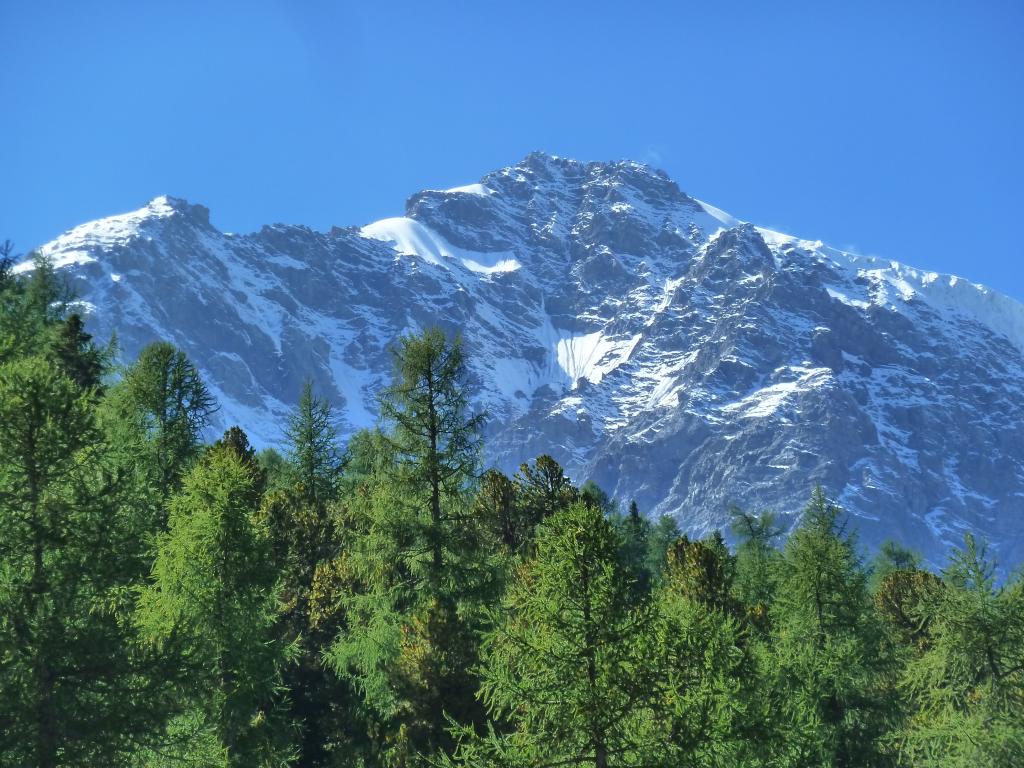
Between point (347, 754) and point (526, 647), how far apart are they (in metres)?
15.5

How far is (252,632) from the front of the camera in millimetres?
18984

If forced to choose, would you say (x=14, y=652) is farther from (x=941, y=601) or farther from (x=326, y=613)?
(x=941, y=601)

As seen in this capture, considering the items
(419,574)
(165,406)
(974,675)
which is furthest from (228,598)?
(165,406)

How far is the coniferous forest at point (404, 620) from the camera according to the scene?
1256 centimetres

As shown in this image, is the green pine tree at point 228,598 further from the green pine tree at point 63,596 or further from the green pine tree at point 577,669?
the green pine tree at point 577,669

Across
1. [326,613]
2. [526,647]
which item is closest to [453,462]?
[326,613]

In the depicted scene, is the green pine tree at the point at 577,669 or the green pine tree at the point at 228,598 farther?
the green pine tree at the point at 228,598

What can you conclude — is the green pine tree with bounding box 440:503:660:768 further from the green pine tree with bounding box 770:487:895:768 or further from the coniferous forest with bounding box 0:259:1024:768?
the green pine tree with bounding box 770:487:895:768

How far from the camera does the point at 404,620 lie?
74.4 ft

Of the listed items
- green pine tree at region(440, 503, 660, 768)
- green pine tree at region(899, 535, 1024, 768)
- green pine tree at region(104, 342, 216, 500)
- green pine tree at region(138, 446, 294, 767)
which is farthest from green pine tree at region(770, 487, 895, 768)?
green pine tree at region(104, 342, 216, 500)

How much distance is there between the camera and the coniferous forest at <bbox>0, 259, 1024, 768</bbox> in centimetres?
1256

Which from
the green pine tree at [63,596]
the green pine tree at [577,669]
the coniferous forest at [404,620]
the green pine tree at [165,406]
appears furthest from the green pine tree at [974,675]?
the green pine tree at [165,406]

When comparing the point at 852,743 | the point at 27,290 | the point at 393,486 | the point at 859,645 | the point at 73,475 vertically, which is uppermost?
the point at 27,290

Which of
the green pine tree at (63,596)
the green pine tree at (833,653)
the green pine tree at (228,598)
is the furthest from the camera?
the green pine tree at (833,653)
